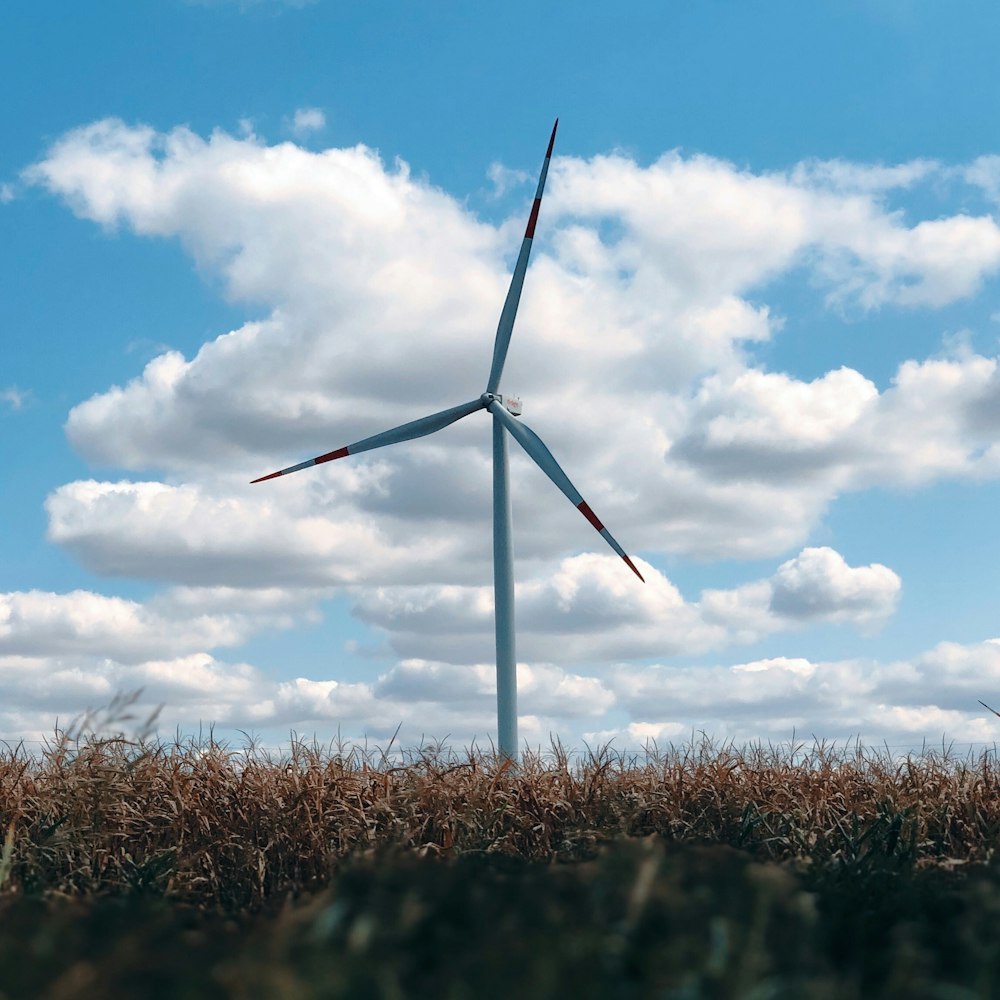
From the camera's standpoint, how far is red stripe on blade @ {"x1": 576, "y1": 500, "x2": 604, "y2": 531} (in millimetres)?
27719

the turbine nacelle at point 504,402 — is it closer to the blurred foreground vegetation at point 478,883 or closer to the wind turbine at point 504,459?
the wind turbine at point 504,459

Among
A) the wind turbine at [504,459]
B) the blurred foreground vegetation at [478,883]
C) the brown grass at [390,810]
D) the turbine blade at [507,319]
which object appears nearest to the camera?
the blurred foreground vegetation at [478,883]

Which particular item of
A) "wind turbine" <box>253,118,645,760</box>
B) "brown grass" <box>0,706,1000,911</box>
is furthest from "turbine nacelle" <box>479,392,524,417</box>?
"brown grass" <box>0,706,1000,911</box>

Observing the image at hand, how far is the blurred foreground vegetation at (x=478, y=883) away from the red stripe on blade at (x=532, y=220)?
62.2ft

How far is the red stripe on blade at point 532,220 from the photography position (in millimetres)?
30781

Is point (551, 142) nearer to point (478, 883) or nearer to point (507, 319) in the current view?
point (507, 319)

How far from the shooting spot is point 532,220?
31.0 m

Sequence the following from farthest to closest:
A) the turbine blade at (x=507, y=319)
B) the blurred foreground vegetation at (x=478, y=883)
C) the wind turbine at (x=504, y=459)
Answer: the turbine blade at (x=507, y=319) → the wind turbine at (x=504, y=459) → the blurred foreground vegetation at (x=478, y=883)

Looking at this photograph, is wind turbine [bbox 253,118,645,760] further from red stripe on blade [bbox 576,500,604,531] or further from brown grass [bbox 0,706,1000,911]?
brown grass [bbox 0,706,1000,911]

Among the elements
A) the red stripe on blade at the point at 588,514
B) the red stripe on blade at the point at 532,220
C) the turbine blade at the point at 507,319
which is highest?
the red stripe on blade at the point at 532,220

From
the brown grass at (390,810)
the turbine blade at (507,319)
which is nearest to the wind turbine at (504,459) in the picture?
the turbine blade at (507,319)

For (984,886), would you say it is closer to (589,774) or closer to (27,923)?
(27,923)

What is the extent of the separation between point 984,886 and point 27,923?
3.72 m

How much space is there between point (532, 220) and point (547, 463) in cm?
705
